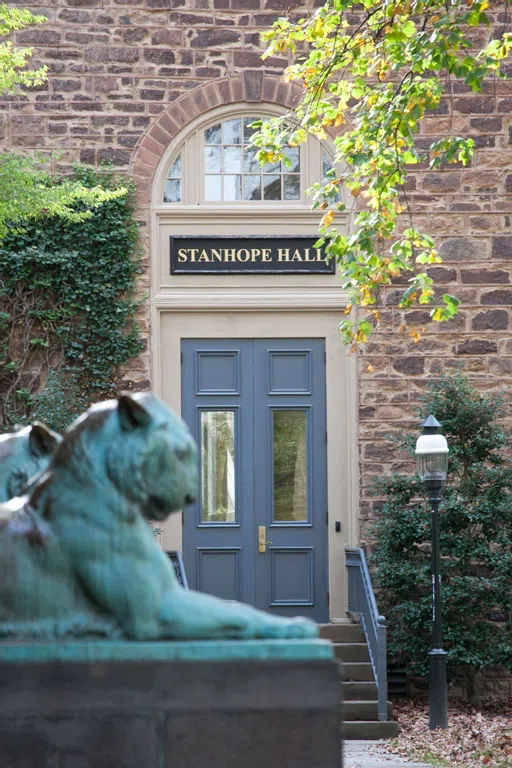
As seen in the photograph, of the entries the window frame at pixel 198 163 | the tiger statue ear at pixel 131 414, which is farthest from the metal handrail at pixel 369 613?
the tiger statue ear at pixel 131 414

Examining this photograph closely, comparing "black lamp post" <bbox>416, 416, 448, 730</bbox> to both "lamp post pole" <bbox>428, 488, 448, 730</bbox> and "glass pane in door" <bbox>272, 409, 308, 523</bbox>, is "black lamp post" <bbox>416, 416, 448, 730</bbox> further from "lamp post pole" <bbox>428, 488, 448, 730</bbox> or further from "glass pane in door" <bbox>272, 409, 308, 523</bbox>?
"glass pane in door" <bbox>272, 409, 308, 523</bbox>

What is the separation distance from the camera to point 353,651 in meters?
11.5

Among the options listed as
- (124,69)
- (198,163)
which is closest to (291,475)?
(198,163)

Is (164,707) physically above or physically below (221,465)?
below

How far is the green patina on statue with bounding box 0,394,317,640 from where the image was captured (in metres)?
2.75

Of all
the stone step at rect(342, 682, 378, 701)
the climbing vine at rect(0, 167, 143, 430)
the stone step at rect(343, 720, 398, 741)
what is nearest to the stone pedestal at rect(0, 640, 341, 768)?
the stone step at rect(343, 720, 398, 741)

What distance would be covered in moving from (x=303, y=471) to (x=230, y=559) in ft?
3.71

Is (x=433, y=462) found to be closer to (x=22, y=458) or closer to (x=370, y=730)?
(x=370, y=730)

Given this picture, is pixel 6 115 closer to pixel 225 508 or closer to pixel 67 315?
pixel 67 315

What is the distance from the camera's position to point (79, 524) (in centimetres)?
276

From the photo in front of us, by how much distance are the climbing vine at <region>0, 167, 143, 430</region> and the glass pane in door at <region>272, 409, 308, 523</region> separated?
1654 millimetres

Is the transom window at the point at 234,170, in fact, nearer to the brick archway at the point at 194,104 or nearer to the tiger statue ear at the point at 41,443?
the brick archway at the point at 194,104

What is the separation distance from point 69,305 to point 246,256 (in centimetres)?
180

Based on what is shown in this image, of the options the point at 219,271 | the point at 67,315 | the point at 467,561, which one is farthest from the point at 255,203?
the point at 467,561
